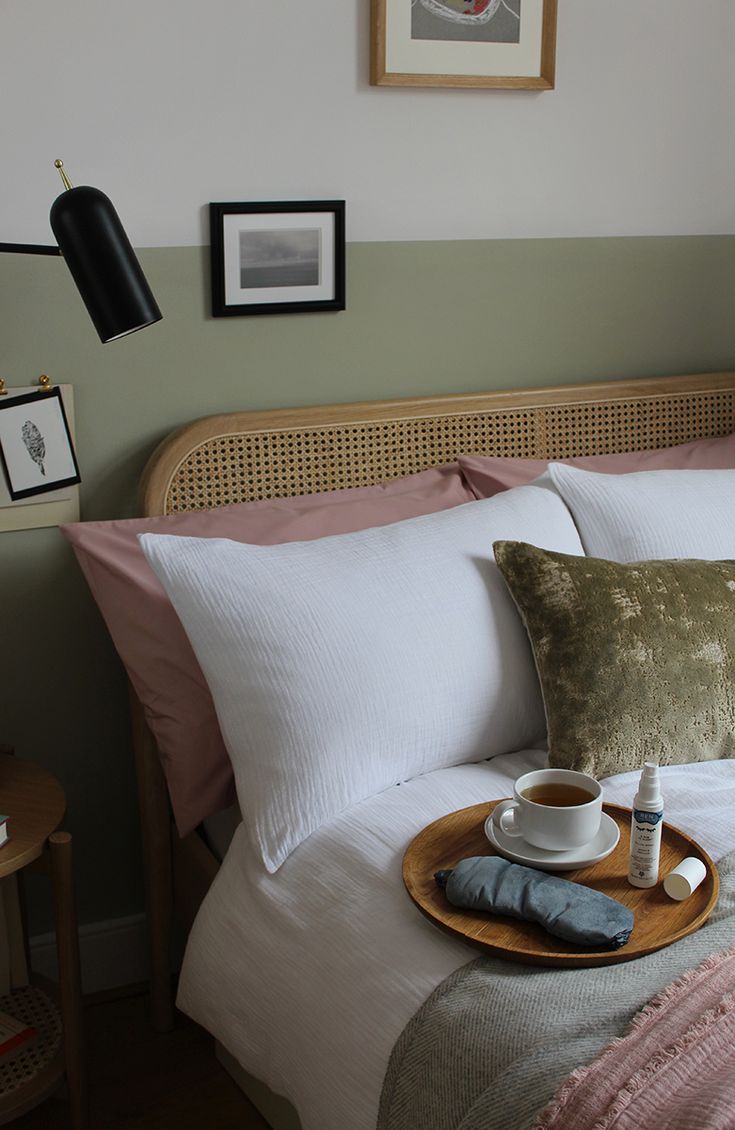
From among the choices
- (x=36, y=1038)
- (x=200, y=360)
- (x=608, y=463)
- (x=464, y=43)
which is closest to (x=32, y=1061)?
(x=36, y=1038)

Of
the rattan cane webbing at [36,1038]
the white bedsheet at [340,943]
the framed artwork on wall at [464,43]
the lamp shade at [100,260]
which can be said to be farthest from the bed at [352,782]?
the framed artwork on wall at [464,43]

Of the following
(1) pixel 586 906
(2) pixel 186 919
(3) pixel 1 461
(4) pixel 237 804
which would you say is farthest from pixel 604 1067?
(3) pixel 1 461

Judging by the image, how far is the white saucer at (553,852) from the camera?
58.1 inches

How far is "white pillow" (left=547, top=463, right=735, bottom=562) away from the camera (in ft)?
6.77

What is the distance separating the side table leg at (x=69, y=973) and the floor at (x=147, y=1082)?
136mm

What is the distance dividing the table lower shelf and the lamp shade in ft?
3.71

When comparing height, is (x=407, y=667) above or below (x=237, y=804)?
above

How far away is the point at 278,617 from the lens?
1.74m

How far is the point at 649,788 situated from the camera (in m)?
1.44

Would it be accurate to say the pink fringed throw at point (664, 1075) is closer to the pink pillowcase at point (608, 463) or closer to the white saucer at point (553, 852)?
the white saucer at point (553, 852)

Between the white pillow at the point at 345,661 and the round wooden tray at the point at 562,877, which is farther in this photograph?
the white pillow at the point at 345,661

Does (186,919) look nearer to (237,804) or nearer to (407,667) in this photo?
(237,804)

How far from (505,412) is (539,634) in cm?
72

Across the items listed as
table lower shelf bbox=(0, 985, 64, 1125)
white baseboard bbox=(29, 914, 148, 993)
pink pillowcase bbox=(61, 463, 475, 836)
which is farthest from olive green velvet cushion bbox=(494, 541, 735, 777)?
white baseboard bbox=(29, 914, 148, 993)
